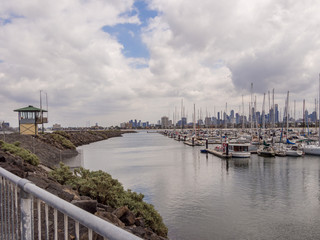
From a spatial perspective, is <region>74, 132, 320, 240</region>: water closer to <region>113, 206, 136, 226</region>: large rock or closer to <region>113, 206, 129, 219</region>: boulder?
<region>113, 206, 136, 226</region>: large rock

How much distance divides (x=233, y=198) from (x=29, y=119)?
3828 cm

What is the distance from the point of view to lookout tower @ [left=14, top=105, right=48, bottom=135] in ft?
155

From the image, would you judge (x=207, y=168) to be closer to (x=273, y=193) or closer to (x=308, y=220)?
(x=273, y=193)

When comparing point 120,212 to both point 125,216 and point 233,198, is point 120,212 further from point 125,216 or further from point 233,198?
point 233,198

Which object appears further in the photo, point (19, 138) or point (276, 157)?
point (276, 157)

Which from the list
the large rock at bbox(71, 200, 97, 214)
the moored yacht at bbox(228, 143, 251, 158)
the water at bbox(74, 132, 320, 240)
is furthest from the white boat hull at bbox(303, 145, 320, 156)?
the large rock at bbox(71, 200, 97, 214)

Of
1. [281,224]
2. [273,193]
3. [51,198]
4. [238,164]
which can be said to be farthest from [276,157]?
[51,198]

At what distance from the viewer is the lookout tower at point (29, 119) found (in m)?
47.2

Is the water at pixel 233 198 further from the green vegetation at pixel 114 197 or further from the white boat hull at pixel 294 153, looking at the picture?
the white boat hull at pixel 294 153

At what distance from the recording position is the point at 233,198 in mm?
24906

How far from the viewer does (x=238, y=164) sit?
4581 centimetres

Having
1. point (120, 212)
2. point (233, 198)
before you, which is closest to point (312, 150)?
point (233, 198)

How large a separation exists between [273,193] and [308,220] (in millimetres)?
7350

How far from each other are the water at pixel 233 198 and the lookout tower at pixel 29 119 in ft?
58.8
